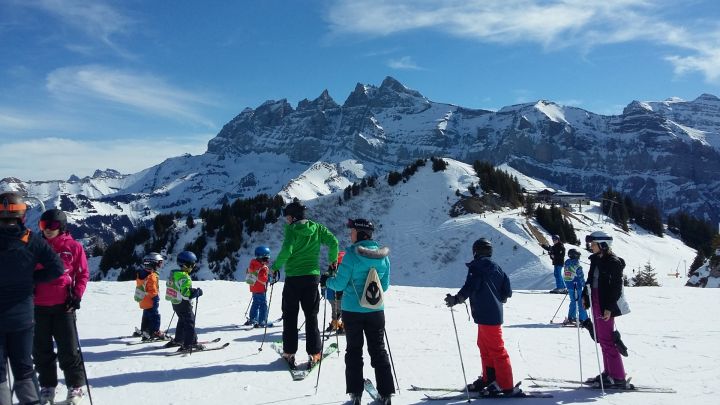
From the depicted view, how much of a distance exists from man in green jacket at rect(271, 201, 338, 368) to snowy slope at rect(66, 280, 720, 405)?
0.42 m

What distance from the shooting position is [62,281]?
218 inches

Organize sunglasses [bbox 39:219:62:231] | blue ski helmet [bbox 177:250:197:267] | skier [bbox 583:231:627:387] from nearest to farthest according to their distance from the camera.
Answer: sunglasses [bbox 39:219:62:231]
skier [bbox 583:231:627:387]
blue ski helmet [bbox 177:250:197:267]

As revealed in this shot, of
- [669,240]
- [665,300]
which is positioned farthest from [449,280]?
[669,240]

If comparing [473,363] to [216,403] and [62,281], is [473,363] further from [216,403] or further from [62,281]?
[62,281]

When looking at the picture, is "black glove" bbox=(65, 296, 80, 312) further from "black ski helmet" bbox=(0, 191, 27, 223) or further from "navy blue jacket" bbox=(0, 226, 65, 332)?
"black ski helmet" bbox=(0, 191, 27, 223)

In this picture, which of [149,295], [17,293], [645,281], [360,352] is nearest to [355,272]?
[360,352]

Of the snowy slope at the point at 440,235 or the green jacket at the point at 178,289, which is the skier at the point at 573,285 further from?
the snowy slope at the point at 440,235

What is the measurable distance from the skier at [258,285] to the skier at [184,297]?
259 centimetres

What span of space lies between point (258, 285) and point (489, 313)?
610 centimetres

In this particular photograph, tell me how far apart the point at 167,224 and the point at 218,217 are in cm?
490

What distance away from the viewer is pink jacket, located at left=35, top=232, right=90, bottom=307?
18.0 ft

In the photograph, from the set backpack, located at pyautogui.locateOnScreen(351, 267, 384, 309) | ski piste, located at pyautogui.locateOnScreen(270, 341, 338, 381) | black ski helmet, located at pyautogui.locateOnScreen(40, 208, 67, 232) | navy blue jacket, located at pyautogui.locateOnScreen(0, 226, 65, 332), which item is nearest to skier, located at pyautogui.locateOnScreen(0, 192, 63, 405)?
navy blue jacket, located at pyautogui.locateOnScreen(0, 226, 65, 332)

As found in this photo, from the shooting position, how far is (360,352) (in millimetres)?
5781

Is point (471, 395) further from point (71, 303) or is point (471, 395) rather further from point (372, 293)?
point (71, 303)
